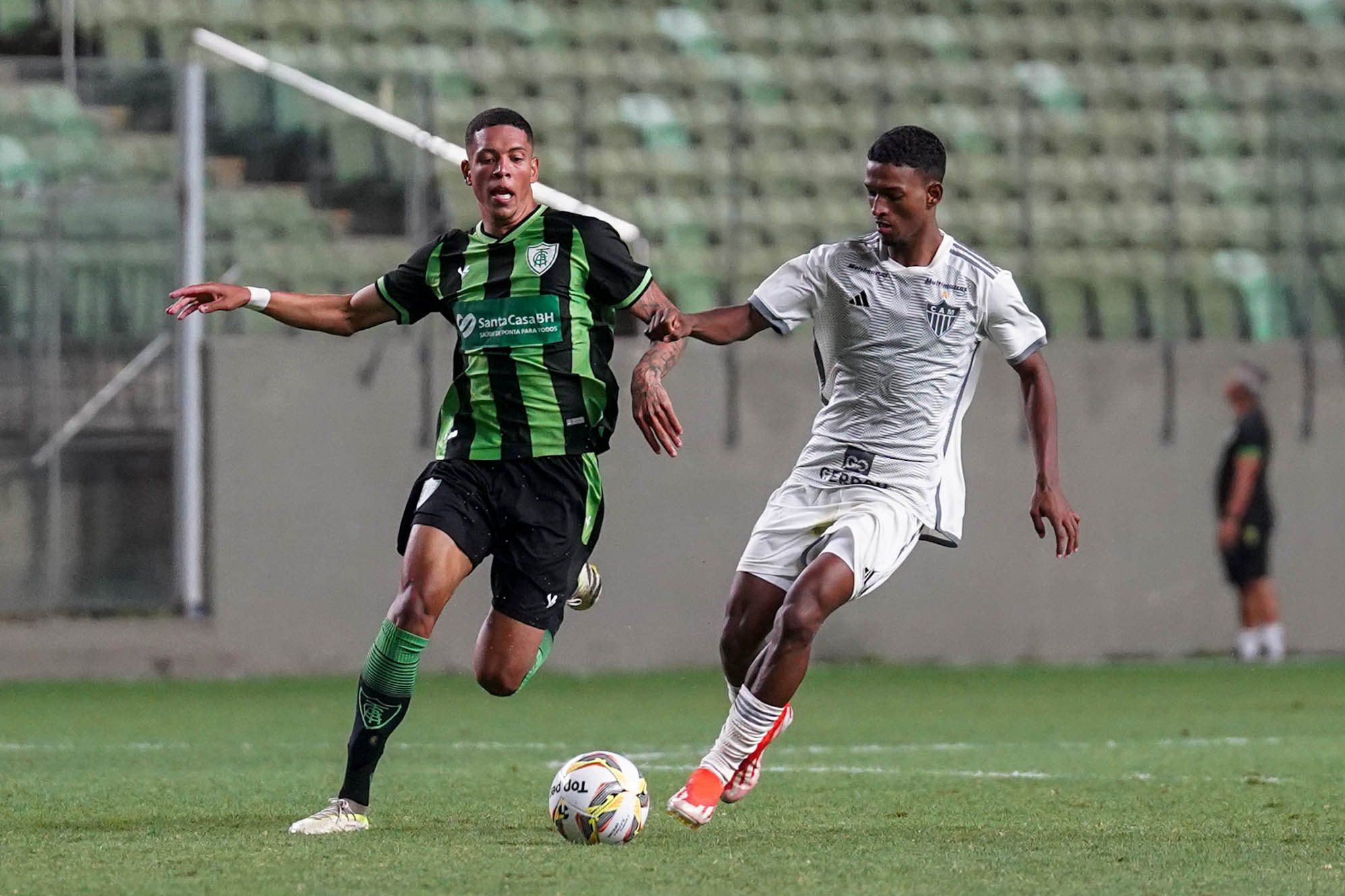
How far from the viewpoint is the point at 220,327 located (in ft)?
40.7

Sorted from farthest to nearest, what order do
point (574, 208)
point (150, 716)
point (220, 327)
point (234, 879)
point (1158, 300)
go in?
point (1158, 300), point (574, 208), point (220, 327), point (150, 716), point (234, 879)

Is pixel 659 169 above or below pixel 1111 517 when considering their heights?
above

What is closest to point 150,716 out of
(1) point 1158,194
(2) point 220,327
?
(2) point 220,327

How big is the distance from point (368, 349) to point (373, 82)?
167cm

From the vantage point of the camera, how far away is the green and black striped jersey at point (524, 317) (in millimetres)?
6105

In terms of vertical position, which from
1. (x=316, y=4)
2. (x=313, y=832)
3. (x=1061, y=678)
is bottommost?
(x=1061, y=678)

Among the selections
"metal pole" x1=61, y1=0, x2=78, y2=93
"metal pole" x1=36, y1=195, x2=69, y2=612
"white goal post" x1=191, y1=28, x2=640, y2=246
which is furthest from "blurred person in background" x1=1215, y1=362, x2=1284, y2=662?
"metal pole" x1=61, y1=0, x2=78, y2=93

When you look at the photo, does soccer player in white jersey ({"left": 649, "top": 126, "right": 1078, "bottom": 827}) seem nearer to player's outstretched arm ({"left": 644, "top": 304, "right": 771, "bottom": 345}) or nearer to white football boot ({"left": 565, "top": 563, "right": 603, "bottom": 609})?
player's outstretched arm ({"left": 644, "top": 304, "right": 771, "bottom": 345})

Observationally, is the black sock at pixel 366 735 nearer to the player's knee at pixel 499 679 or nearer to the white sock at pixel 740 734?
the player's knee at pixel 499 679

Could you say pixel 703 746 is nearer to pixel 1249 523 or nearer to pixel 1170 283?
pixel 1249 523

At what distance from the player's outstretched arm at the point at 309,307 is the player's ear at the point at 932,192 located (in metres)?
1.55

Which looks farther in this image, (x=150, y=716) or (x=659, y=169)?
(x=659, y=169)

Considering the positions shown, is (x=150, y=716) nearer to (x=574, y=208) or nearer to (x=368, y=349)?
(x=368, y=349)

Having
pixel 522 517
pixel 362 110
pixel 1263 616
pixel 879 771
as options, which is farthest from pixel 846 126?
pixel 522 517
